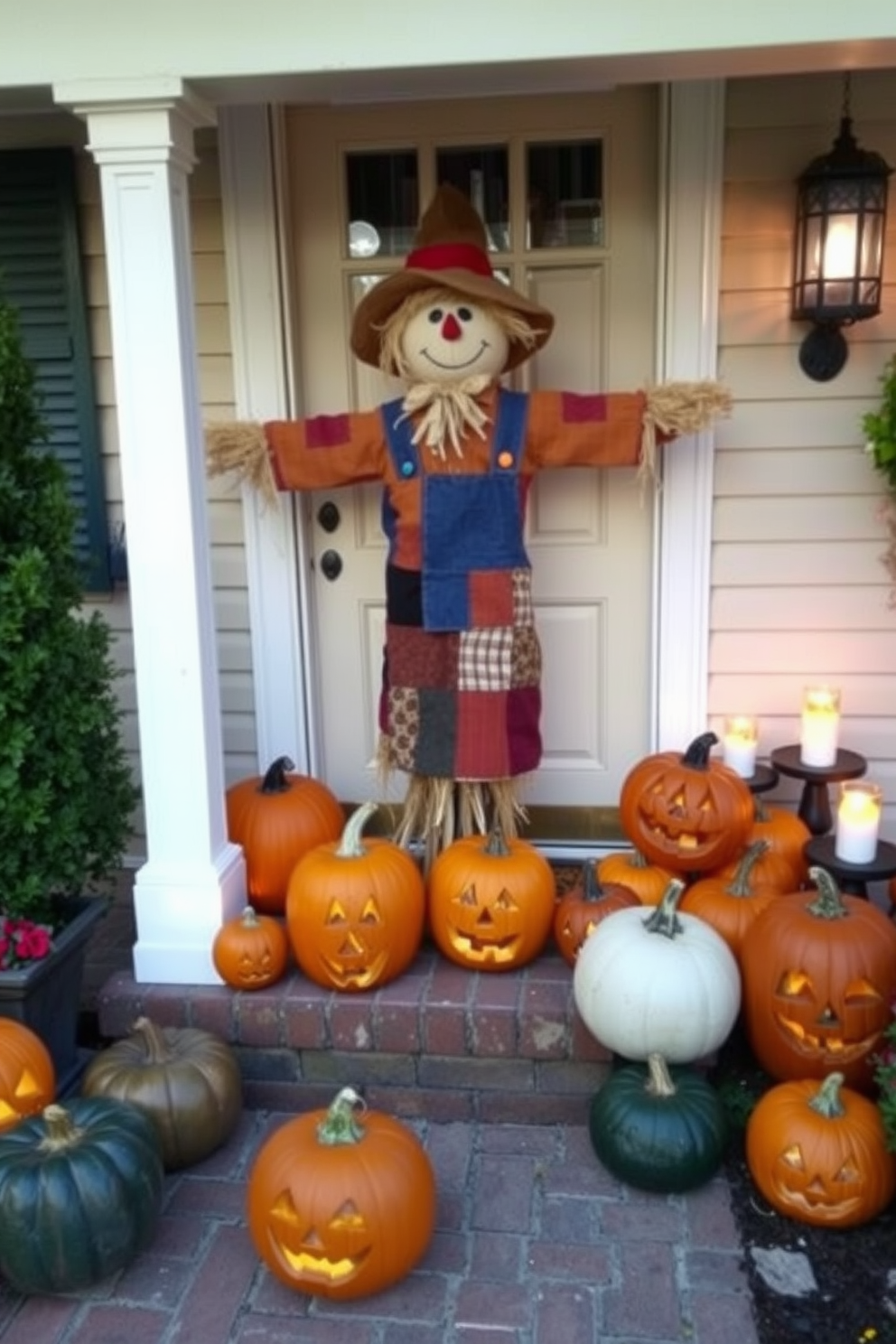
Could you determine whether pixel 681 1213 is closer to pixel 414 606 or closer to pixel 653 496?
pixel 414 606

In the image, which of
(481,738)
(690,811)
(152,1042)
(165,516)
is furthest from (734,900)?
(165,516)

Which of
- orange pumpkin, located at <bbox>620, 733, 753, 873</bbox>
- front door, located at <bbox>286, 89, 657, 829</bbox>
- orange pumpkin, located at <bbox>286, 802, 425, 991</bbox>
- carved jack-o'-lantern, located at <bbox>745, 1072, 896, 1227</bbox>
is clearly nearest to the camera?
carved jack-o'-lantern, located at <bbox>745, 1072, 896, 1227</bbox>

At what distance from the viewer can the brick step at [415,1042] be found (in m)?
2.50

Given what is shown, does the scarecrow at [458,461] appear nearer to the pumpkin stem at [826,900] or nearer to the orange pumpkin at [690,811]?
the orange pumpkin at [690,811]

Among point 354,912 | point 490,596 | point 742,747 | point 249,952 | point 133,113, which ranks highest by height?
point 133,113

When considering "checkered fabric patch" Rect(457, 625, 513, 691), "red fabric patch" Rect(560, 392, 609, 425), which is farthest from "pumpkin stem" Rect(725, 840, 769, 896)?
"red fabric patch" Rect(560, 392, 609, 425)

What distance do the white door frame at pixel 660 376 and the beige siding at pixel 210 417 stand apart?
5 centimetres

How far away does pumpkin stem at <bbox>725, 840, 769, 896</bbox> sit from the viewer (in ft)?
8.68

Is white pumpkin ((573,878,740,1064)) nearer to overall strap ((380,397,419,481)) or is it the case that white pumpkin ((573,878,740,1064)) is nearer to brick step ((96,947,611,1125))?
brick step ((96,947,611,1125))

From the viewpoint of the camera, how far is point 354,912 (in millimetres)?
2480

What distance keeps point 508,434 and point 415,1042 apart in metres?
1.47

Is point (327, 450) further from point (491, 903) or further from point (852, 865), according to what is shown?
point (852, 865)

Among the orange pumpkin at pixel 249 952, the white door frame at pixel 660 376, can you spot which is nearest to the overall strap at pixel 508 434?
the white door frame at pixel 660 376

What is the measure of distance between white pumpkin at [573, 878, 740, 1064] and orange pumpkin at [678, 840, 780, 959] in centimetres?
21
